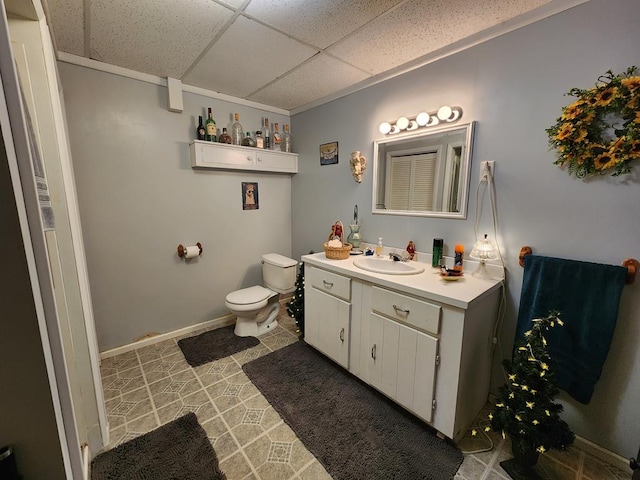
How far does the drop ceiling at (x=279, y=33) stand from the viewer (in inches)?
51.5

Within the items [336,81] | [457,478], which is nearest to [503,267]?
[457,478]

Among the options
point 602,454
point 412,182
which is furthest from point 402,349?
point 412,182

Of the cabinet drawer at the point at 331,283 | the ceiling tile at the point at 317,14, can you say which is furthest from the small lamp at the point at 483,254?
the ceiling tile at the point at 317,14

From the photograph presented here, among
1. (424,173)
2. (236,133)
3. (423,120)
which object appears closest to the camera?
(423,120)

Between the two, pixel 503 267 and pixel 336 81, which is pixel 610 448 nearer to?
pixel 503 267

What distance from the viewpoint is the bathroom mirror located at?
1688 millimetres

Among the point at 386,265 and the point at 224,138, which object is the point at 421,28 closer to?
the point at 386,265

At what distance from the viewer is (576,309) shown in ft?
4.23

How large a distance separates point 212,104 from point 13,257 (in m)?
2.34

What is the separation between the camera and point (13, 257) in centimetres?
47

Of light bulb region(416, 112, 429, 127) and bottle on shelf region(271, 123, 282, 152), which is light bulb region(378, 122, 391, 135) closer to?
light bulb region(416, 112, 429, 127)

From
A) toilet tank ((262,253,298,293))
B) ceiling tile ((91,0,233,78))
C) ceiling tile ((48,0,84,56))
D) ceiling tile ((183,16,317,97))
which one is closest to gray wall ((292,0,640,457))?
ceiling tile ((183,16,317,97))

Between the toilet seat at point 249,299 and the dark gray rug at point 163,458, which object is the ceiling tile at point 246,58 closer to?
the toilet seat at point 249,299

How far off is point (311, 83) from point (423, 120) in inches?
39.7
